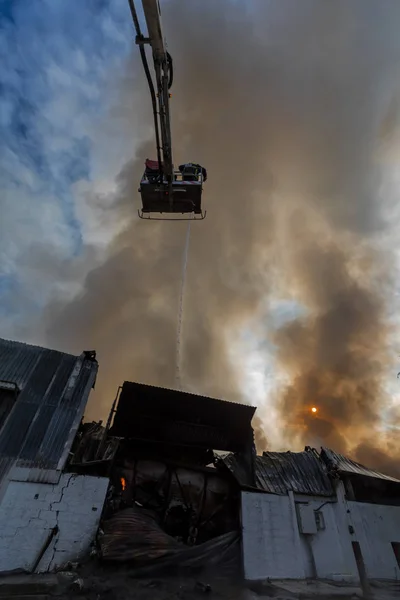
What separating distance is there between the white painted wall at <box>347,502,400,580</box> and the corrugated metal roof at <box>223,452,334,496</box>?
181cm

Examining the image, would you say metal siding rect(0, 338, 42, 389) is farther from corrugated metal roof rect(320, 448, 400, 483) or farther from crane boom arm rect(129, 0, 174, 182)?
corrugated metal roof rect(320, 448, 400, 483)

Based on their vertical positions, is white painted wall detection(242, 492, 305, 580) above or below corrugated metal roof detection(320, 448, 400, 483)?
below

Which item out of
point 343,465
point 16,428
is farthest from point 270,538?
point 16,428

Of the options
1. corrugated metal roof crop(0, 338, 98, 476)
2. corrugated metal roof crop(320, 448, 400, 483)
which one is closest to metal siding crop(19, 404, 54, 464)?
corrugated metal roof crop(0, 338, 98, 476)

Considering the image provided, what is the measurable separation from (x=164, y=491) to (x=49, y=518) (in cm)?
553

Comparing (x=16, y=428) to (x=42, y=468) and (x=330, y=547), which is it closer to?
(x=42, y=468)

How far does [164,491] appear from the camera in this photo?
1526 cm

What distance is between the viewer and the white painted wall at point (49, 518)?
A: 10.8 m

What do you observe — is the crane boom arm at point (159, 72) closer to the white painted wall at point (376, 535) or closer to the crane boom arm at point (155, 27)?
the crane boom arm at point (155, 27)

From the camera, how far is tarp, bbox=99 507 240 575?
428 inches

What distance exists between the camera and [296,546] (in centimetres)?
1412

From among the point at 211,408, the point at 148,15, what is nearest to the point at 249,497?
the point at 211,408

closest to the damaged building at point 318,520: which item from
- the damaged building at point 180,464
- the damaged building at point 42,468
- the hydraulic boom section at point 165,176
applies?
the damaged building at point 180,464

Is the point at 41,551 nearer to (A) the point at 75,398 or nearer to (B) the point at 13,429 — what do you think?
(B) the point at 13,429
